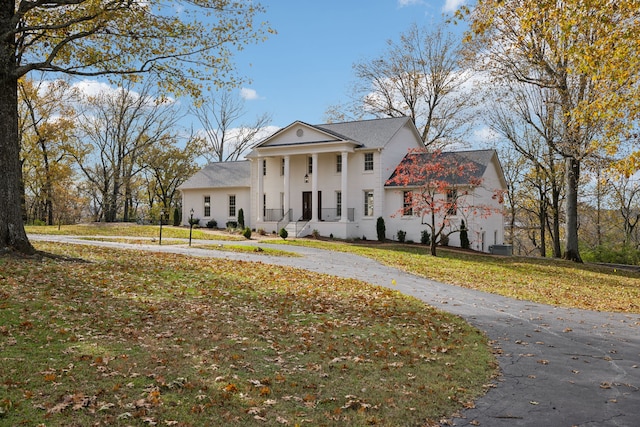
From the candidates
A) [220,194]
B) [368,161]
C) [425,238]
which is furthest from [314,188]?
[220,194]

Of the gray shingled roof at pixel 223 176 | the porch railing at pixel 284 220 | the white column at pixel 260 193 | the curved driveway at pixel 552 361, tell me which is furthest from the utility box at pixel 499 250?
the gray shingled roof at pixel 223 176

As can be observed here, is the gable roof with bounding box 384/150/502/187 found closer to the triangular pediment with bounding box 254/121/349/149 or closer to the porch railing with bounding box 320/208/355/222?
the porch railing with bounding box 320/208/355/222

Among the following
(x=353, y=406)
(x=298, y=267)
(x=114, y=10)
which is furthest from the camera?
(x=298, y=267)

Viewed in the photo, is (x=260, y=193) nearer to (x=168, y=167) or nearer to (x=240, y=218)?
(x=240, y=218)

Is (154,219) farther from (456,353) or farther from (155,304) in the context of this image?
(456,353)

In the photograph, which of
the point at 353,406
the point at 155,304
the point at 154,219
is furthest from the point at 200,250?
the point at 154,219

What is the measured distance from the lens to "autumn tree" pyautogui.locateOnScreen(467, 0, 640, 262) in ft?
39.7

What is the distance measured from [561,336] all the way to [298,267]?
965 centimetres

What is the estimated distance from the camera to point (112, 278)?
1120 centimetres

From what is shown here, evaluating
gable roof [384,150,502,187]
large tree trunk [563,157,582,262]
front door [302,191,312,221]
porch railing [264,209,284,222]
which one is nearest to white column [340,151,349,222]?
gable roof [384,150,502,187]

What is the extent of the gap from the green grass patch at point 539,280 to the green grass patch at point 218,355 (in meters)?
4.70

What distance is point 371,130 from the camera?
33750mm

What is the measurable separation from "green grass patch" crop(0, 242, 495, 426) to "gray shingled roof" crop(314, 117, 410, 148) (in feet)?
72.7

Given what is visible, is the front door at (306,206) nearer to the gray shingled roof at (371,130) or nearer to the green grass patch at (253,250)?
the gray shingled roof at (371,130)
